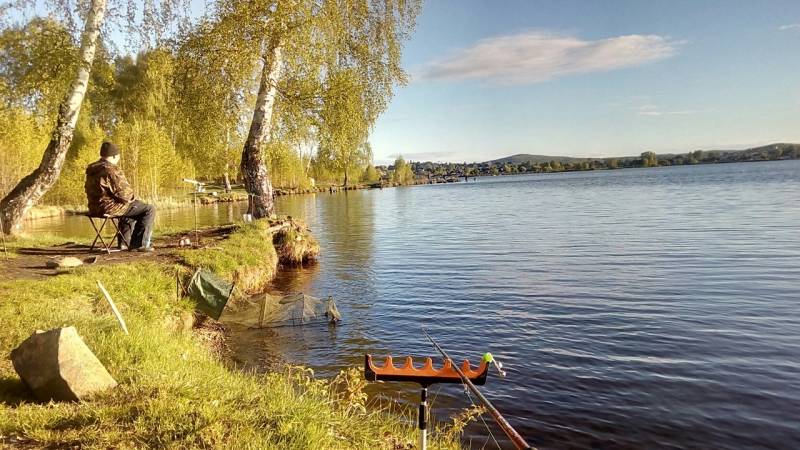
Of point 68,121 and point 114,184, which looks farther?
point 68,121

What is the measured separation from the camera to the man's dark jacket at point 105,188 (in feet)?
37.1

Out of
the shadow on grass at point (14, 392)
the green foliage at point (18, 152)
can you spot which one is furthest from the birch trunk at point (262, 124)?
the green foliage at point (18, 152)

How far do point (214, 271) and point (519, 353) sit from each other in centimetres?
746

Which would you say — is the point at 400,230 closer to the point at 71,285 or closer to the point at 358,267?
the point at 358,267

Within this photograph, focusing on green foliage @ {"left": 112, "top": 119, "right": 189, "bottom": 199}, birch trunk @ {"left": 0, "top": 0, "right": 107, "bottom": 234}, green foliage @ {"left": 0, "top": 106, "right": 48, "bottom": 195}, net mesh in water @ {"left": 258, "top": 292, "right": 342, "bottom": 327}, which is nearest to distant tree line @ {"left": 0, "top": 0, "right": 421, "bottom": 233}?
birch trunk @ {"left": 0, "top": 0, "right": 107, "bottom": 234}

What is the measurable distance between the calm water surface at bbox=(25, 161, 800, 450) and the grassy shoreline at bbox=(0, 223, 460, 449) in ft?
7.26

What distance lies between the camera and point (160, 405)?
452cm

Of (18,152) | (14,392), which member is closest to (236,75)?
(14,392)

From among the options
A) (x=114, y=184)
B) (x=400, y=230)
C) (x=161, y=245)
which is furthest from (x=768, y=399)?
(x=400, y=230)

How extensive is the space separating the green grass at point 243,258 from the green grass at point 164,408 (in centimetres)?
500

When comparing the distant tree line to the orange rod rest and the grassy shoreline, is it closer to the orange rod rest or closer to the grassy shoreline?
the grassy shoreline

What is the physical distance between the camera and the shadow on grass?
479 centimetres

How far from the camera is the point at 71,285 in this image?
8633 millimetres

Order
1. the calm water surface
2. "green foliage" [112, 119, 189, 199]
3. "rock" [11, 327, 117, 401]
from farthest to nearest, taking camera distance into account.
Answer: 1. "green foliage" [112, 119, 189, 199]
2. the calm water surface
3. "rock" [11, 327, 117, 401]
